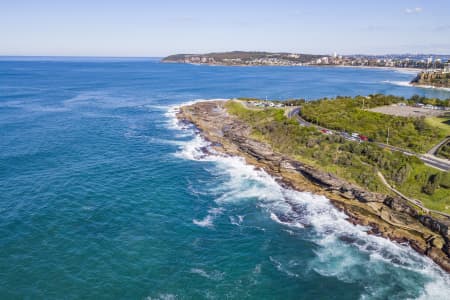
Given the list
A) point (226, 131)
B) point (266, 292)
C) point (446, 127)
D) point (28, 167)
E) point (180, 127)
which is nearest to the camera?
point (266, 292)

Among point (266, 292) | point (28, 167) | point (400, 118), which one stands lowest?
point (266, 292)

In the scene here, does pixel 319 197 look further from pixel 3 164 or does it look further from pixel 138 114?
pixel 138 114

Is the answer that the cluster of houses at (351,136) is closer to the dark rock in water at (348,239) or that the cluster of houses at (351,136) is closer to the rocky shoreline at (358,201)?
the rocky shoreline at (358,201)

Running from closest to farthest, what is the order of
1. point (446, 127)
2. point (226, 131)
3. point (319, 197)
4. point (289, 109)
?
point (319, 197) → point (446, 127) → point (226, 131) → point (289, 109)

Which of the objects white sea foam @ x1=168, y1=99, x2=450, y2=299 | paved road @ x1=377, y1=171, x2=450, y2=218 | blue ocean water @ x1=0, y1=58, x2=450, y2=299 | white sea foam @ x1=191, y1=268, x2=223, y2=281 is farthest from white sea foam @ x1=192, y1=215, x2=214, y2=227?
paved road @ x1=377, y1=171, x2=450, y2=218

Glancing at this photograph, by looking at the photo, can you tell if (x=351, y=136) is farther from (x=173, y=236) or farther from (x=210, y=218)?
(x=173, y=236)

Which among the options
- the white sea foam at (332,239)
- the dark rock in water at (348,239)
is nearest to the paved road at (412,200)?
the white sea foam at (332,239)

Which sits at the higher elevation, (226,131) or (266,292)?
(226,131)

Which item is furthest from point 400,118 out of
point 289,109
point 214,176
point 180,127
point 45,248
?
point 45,248

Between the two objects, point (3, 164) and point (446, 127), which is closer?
point (3, 164)
